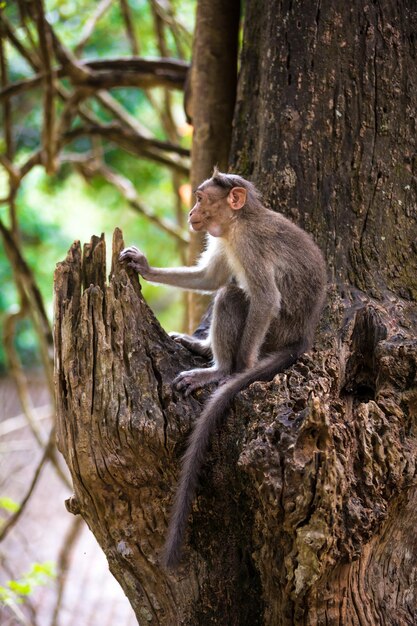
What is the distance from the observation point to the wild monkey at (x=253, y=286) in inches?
171

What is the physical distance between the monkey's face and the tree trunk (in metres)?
0.33

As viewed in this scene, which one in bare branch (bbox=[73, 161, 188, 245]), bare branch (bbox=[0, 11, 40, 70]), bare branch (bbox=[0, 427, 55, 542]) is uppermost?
bare branch (bbox=[0, 11, 40, 70])

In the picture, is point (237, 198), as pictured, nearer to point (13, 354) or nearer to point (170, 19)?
point (13, 354)

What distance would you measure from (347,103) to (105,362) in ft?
7.46

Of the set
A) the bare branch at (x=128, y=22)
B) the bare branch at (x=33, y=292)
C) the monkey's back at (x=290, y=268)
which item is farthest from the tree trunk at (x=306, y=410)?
the bare branch at (x=128, y=22)

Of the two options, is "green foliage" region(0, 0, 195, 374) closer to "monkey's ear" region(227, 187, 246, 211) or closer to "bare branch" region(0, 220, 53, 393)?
"bare branch" region(0, 220, 53, 393)

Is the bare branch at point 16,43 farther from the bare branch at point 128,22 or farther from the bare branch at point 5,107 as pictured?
the bare branch at point 128,22

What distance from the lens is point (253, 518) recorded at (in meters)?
3.64

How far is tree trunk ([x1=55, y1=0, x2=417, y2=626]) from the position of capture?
127 inches

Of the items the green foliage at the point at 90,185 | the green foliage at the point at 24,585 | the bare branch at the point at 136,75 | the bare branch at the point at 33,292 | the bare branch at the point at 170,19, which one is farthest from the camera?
the green foliage at the point at 90,185

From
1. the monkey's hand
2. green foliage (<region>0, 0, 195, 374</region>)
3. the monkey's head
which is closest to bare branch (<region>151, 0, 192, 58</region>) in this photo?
green foliage (<region>0, 0, 195, 374</region>)

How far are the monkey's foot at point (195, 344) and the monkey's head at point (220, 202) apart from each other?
67 centimetres

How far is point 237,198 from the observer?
467 cm

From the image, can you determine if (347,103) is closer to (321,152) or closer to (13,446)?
(321,152)
